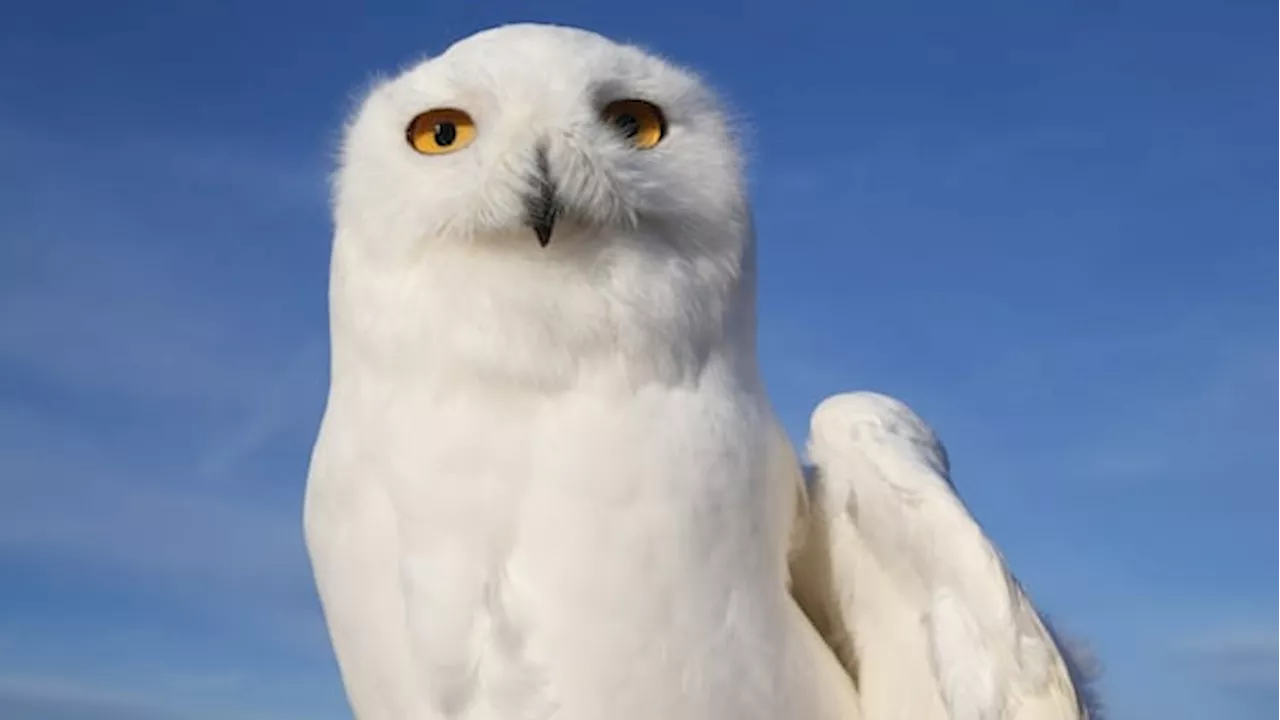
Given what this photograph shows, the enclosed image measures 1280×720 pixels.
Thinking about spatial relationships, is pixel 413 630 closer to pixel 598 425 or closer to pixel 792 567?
pixel 598 425

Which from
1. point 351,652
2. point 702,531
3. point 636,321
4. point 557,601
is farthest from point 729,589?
point 351,652

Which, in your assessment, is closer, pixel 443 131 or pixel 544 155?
pixel 544 155

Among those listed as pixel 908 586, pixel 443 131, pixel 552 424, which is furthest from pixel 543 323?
pixel 908 586

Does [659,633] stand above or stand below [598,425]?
below

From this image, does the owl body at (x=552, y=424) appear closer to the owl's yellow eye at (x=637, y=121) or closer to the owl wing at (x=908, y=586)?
the owl's yellow eye at (x=637, y=121)

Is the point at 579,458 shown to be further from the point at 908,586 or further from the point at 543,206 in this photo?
the point at 908,586

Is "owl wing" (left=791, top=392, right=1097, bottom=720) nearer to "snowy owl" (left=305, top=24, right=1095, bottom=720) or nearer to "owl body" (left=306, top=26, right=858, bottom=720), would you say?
"snowy owl" (left=305, top=24, right=1095, bottom=720)
